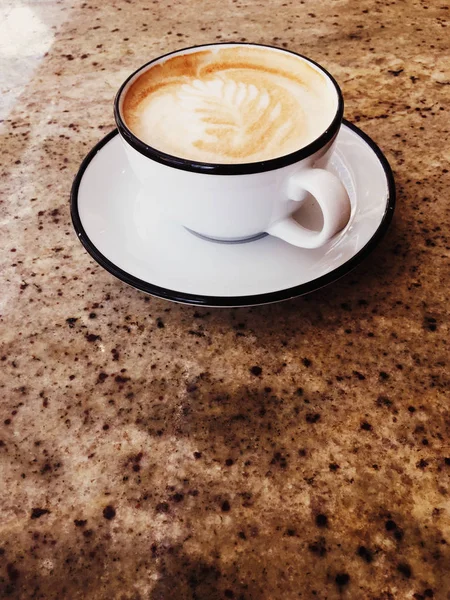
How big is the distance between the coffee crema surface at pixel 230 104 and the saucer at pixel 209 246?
3.2 inches

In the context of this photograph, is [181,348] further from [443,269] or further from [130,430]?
[443,269]

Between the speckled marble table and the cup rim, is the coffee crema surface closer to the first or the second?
the cup rim

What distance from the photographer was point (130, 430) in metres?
0.47

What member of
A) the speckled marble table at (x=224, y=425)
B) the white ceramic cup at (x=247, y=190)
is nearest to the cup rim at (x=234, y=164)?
the white ceramic cup at (x=247, y=190)

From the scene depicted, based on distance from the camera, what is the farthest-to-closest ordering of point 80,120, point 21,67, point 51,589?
point 21,67 < point 80,120 < point 51,589

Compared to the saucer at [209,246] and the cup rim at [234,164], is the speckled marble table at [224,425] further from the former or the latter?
the cup rim at [234,164]

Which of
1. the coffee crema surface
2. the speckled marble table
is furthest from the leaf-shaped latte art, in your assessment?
the speckled marble table

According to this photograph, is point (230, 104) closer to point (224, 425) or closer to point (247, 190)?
point (247, 190)

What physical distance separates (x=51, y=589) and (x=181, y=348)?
0.23 m

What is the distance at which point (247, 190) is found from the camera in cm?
49

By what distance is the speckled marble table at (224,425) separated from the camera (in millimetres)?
390

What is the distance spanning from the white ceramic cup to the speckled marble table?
86 millimetres

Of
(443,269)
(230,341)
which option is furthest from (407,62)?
(230,341)

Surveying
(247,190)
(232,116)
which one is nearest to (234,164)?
(247,190)
